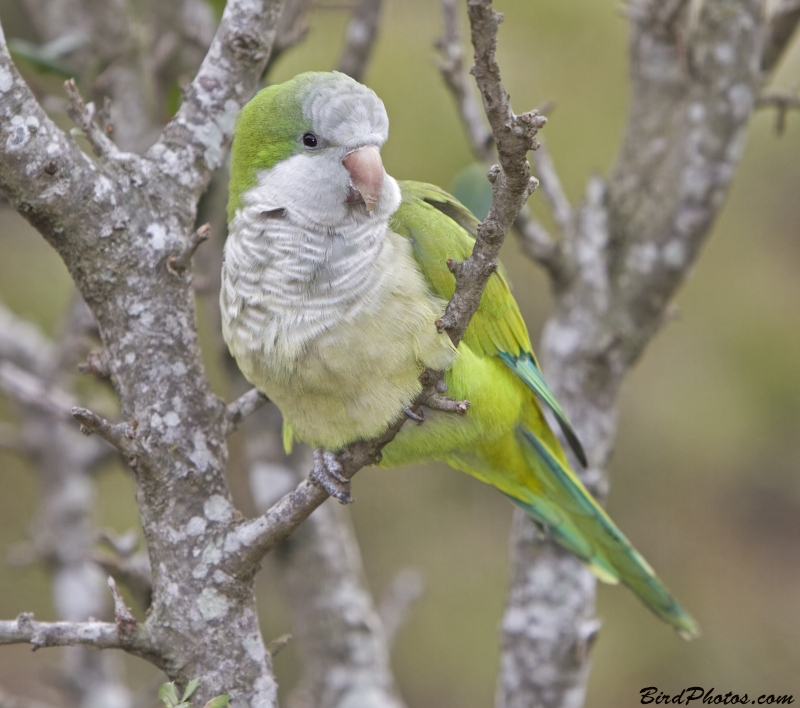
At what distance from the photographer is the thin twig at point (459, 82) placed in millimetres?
3367

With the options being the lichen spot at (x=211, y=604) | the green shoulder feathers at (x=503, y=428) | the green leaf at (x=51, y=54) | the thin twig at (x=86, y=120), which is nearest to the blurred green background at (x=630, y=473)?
the green leaf at (x=51, y=54)

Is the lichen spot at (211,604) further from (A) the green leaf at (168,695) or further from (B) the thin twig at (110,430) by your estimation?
(B) the thin twig at (110,430)

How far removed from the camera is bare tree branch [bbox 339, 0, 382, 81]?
373cm

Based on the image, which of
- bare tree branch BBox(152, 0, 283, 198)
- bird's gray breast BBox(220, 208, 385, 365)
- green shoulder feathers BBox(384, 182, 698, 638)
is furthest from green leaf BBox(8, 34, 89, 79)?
green shoulder feathers BBox(384, 182, 698, 638)

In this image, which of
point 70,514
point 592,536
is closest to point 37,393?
point 70,514

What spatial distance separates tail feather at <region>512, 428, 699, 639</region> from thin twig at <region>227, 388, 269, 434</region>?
1123 mm

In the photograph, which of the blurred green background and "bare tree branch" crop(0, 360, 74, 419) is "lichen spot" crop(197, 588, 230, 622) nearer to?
"bare tree branch" crop(0, 360, 74, 419)

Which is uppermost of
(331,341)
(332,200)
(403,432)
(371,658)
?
(332,200)

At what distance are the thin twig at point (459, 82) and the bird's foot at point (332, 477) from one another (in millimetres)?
1695

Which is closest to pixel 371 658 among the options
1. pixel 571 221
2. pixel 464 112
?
pixel 571 221

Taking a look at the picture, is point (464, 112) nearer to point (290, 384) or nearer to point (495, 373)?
point (495, 373)

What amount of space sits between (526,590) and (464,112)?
6.66 feet

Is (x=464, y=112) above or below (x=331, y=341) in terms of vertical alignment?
above

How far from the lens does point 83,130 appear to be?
7.69ft
